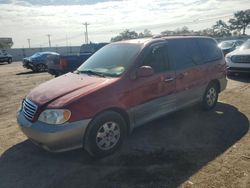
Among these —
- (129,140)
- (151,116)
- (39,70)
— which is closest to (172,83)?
(151,116)

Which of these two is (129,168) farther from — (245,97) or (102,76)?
(245,97)

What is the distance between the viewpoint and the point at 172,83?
5352mm

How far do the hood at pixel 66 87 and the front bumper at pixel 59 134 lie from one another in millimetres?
422

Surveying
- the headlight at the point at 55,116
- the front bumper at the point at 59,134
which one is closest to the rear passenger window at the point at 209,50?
the front bumper at the point at 59,134

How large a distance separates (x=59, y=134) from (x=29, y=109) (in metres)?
0.85

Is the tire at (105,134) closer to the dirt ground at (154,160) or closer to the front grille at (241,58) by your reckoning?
the dirt ground at (154,160)

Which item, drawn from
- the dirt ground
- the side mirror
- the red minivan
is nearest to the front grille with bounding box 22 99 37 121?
the red minivan

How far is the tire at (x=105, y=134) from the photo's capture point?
163 inches

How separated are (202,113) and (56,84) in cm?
356

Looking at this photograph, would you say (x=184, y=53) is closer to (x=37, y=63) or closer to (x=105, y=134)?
(x=105, y=134)

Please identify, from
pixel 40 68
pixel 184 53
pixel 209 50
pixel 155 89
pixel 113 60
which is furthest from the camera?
pixel 40 68

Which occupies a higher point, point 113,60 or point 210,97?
point 113,60

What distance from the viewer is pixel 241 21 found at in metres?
79.0

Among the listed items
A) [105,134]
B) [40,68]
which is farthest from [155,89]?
[40,68]
